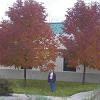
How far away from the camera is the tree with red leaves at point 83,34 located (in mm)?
38438

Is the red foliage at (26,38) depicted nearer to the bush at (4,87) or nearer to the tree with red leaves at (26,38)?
the tree with red leaves at (26,38)

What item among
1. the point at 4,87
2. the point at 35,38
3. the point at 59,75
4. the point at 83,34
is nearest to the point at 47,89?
the point at 35,38

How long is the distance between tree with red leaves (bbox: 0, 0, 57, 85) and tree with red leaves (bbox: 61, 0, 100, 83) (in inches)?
115

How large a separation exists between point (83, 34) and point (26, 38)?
17.4ft

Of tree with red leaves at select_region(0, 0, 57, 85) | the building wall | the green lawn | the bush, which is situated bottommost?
the building wall

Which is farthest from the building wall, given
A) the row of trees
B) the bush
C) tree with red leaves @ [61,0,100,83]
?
the bush

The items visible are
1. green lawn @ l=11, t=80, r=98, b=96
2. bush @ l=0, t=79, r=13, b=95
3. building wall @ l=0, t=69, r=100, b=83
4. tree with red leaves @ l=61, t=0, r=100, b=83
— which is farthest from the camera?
building wall @ l=0, t=69, r=100, b=83

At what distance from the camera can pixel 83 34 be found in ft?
128

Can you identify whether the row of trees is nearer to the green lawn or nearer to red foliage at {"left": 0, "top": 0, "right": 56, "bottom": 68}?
red foliage at {"left": 0, "top": 0, "right": 56, "bottom": 68}

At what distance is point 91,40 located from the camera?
126 ft

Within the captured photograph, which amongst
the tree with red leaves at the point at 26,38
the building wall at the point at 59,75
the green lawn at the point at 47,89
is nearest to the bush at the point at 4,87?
the green lawn at the point at 47,89

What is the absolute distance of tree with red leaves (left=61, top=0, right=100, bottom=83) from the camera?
126 feet

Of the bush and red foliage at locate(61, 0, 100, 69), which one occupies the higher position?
red foliage at locate(61, 0, 100, 69)

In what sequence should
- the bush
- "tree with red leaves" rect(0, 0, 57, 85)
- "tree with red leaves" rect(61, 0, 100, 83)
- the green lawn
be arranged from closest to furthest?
the bush
the green lawn
"tree with red leaves" rect(0, 0, 57, 85)
"tree with red leaves" rect(61, 0, 100, 83)
